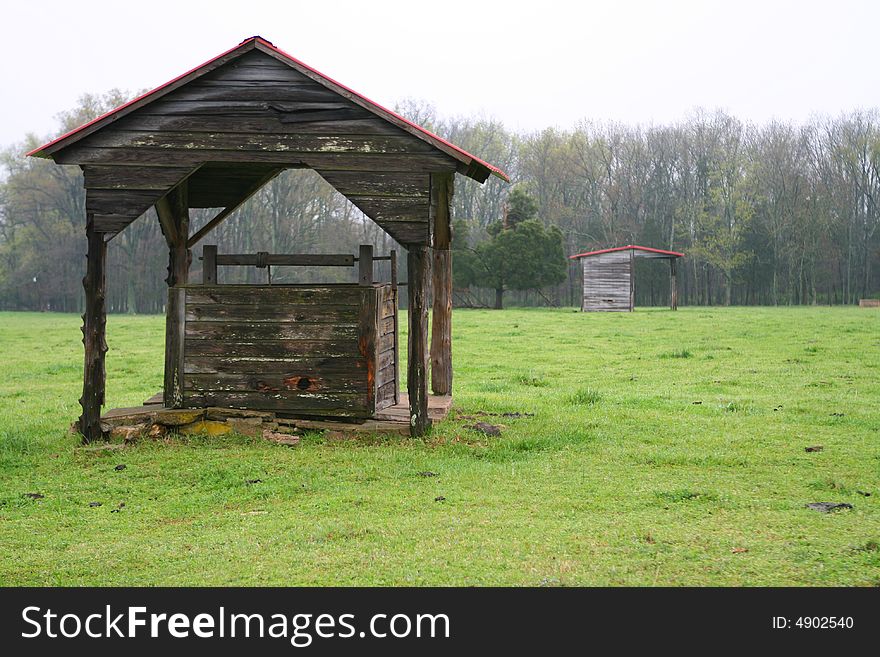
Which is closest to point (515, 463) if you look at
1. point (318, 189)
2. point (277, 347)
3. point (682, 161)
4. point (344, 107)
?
point (277, 347)

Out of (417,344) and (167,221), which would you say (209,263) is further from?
(417,344)

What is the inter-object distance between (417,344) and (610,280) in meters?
41.7

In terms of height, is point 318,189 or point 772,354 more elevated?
point 318,189

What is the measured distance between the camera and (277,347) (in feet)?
38.6

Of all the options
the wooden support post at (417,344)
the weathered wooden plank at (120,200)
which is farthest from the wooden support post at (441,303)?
the weathered wooden plank at (120,200)

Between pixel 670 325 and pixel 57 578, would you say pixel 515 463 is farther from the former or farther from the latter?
pixel 670 325

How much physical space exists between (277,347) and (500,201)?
209 feet

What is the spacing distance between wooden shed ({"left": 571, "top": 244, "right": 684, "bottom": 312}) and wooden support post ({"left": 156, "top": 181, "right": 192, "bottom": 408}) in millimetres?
39825

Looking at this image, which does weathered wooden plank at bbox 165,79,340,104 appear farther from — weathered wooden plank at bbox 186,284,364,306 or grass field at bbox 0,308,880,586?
grass field at bbox 0,308,880,586

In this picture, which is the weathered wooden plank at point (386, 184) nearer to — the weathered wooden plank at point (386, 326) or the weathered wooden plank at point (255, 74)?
the weathered wooden plank at point (255, 74)

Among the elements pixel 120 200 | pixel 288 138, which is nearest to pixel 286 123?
pixel 288 138

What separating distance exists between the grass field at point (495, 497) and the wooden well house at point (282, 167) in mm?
829

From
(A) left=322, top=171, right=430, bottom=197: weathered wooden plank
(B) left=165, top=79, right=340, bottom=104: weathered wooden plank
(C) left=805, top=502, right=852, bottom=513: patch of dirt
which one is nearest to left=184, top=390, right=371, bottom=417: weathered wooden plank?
(A) left=322, top=171, right=430, bottom=197: weathered wooden plank

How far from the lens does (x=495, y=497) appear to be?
28.4ft
